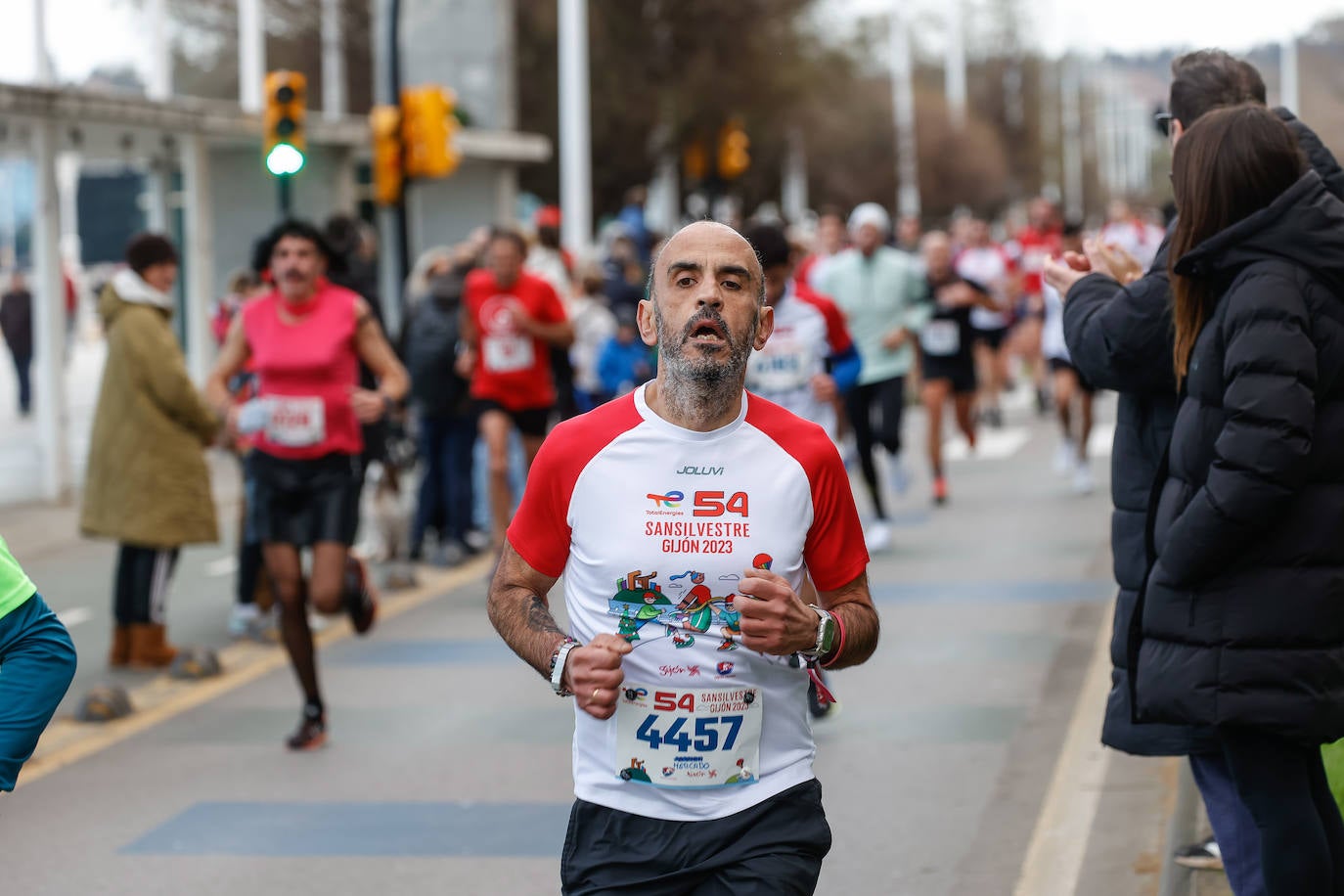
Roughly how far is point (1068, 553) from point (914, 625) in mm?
2668

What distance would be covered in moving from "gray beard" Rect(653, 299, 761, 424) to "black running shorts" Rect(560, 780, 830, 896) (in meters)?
0.68

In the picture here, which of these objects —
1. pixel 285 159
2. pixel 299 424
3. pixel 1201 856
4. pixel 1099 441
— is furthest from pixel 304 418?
pixel 1099 441

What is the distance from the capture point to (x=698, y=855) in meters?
3.51

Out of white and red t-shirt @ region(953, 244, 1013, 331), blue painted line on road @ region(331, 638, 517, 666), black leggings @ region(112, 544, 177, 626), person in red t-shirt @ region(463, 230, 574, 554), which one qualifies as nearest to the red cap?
person in red t-shirt @ region(463, 230, 574, 554)

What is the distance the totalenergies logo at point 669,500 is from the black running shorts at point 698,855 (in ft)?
1.73

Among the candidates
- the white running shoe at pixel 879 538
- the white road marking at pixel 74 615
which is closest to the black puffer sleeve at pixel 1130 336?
the white road marking at pixel 74 615

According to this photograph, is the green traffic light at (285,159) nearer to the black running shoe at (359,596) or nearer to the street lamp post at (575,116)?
the black running shoe at (359,596)

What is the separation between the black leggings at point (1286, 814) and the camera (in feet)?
13.6

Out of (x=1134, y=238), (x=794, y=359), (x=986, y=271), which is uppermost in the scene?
(x=1134, y=238)

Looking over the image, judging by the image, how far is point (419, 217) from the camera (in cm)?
2638

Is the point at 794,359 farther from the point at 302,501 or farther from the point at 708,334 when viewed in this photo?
the point at 708,334

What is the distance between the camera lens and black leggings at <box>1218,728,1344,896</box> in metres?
4.14

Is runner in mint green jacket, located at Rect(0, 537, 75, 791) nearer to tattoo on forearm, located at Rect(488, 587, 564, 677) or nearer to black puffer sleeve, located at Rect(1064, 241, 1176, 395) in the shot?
tattoo on forearm, located at Rect(488, 587, 564, 677)

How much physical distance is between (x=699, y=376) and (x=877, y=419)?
11766 mm
